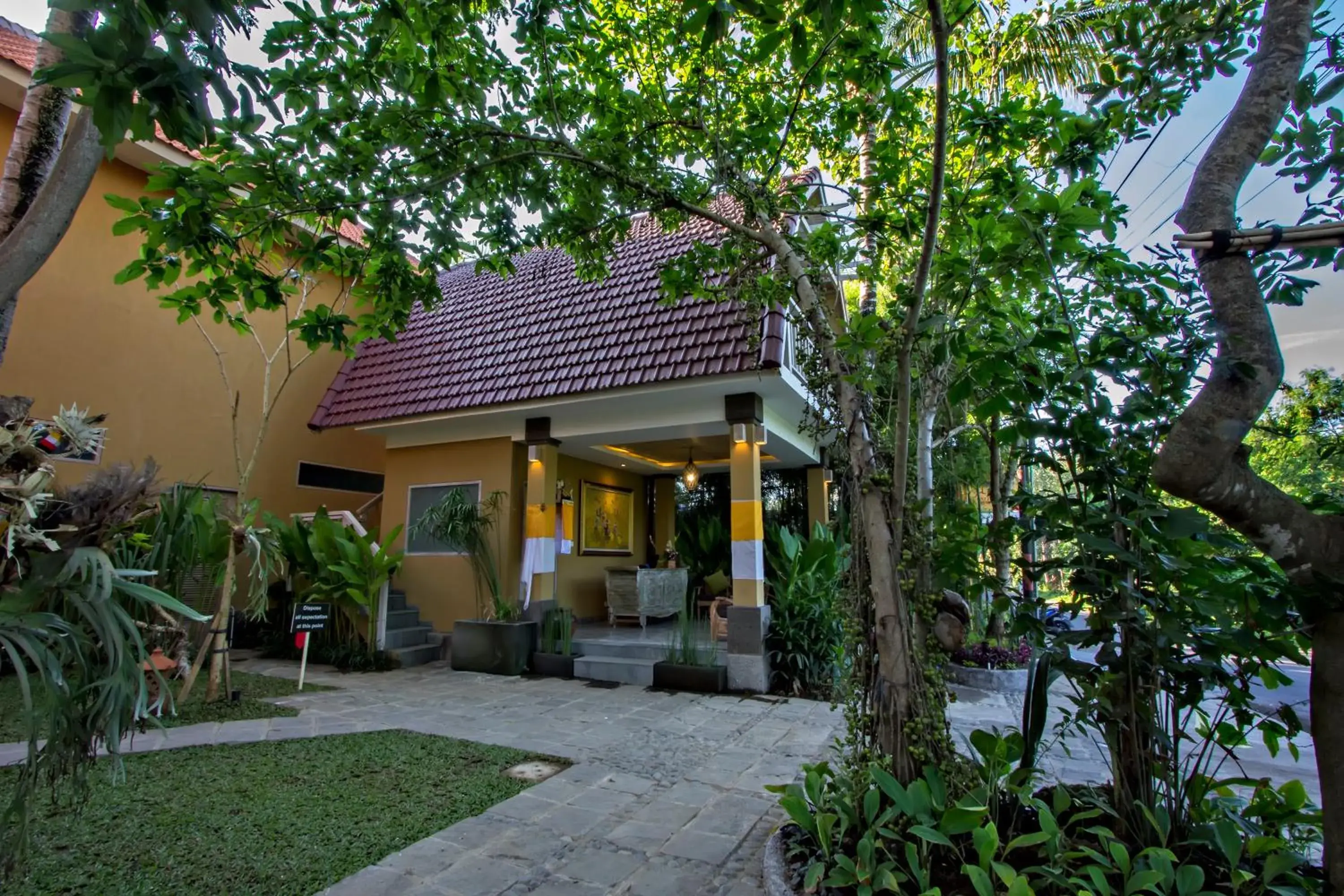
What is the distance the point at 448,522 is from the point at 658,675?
3354 mm

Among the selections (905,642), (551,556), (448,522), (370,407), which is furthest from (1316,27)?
(370,407)

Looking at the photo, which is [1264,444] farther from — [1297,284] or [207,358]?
[207,358]

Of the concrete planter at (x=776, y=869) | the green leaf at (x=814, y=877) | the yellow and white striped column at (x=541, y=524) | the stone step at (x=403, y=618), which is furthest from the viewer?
the stone step at (x=403, y=618)

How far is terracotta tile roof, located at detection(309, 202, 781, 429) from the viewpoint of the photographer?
706cm

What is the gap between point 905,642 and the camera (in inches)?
105

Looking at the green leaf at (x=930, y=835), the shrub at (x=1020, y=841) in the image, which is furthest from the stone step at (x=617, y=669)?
the green leaf at (x=930, y=835)

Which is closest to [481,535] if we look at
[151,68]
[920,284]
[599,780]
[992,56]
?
[599,780]

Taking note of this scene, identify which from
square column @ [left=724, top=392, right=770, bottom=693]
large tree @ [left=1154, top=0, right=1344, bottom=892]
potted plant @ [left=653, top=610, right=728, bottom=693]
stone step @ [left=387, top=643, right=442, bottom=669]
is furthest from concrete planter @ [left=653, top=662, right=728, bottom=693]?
large tree @ [left=1154, top=0, right=1344, bottom=892]

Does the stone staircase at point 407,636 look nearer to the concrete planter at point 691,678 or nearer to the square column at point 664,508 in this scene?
the concrete planter at point 691,678

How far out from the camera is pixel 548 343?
8367mm

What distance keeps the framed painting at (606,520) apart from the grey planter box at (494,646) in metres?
2.41

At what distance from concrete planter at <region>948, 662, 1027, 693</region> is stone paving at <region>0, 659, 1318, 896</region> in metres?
0.38

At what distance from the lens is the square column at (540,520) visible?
7.85 m

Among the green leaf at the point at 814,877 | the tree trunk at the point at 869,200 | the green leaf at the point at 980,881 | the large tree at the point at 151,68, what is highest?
the tree trunk at the point at 869,200
